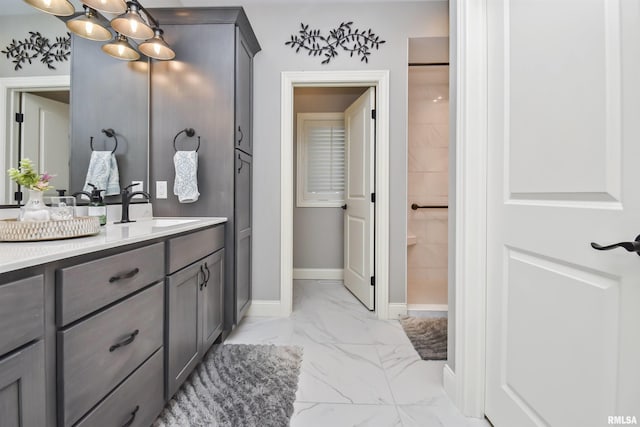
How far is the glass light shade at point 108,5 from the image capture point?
1.46 metres

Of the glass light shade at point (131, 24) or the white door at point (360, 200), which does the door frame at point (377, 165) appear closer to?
the white door at point (360, 200)

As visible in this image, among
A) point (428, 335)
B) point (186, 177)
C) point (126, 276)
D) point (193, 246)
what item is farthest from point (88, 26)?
point (428, 335)

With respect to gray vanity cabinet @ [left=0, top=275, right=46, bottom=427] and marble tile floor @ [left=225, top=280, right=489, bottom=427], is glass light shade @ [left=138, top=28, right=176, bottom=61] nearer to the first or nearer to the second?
gray vanity cabinet @ [left=0, top=275, right=46, bottom=427]

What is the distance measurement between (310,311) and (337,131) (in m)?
2.22

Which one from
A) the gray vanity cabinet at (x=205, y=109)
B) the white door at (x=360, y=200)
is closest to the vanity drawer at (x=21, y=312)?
the gray vanity cabinet at (x=205, y=109)

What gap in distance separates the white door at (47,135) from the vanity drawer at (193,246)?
0.63 meters

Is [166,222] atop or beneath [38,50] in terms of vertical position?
beneath

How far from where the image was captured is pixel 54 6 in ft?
4.25

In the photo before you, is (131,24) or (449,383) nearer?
(449,383)

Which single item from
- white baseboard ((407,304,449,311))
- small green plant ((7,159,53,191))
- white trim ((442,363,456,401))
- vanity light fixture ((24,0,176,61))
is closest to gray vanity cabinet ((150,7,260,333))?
vanity light fixture ((24,0,176,61))

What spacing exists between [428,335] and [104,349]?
1947 millimetres

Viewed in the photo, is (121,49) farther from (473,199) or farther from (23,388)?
(473,199)

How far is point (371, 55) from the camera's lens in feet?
8.18

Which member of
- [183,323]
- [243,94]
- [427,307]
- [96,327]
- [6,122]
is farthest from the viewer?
[427,307]
